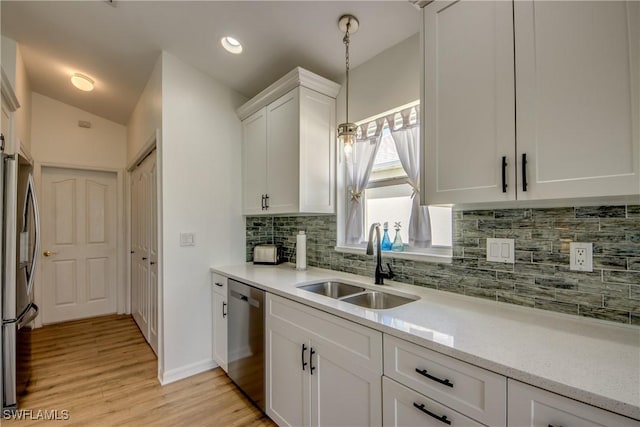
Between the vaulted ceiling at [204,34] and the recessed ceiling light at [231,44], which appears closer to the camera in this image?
the vaulted ceiling at [204,34]

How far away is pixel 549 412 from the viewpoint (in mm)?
793

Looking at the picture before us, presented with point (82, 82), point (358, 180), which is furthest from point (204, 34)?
point (82, 82)

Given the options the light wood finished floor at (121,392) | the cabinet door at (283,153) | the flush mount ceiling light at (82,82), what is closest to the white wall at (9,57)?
the flush mount ceiling light at (82,82)

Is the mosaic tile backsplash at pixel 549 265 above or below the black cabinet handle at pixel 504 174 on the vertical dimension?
below

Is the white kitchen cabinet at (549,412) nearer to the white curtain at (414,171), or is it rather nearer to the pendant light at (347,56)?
the white curtain at (414,171)

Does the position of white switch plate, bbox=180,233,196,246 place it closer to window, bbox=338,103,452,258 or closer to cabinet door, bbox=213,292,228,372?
cabinet door, bbox=213,292,228,372

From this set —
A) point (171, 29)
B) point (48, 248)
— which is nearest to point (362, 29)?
point (171, 29)

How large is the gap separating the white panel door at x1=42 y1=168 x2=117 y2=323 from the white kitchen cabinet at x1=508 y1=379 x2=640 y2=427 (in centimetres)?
472

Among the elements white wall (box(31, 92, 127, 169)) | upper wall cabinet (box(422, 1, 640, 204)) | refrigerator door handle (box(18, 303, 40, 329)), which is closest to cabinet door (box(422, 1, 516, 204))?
upper wall cabinet (box(422, 1, 640, 204))

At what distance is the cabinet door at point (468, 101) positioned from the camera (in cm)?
115

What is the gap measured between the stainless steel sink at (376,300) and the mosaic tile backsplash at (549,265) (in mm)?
197

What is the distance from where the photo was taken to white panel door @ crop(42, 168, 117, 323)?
3723mm

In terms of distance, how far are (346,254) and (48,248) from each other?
12.8ft

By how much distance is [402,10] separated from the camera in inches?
67.4
